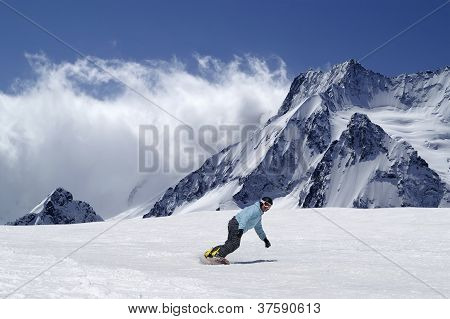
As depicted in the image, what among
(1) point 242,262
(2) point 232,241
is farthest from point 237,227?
(1) point 242,262

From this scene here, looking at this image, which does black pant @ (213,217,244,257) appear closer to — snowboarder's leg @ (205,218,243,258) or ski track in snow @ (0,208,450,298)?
snowboarder's leg @ (205,218,243,258)

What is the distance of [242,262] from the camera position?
11.2 m

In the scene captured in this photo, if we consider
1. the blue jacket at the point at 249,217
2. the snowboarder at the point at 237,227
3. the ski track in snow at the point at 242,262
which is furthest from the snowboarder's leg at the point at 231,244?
the ski track in snow at the point at 242,262

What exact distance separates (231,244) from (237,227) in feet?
1.43

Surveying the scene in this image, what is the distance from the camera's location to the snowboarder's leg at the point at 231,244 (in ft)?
36.2

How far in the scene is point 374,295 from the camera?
717 cm

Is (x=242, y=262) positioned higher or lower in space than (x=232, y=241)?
lower

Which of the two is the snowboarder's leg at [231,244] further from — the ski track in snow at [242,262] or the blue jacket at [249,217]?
the ski track in snow at [242,262]

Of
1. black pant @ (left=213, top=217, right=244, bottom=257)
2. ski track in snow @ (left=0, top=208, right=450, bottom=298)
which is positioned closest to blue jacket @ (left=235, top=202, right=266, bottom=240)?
black pant @ (left=213, top=217, right=244, bottom=257)

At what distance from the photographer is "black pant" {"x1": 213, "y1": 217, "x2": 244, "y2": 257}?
1111cm

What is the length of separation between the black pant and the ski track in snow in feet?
1.06

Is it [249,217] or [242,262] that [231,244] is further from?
[249,217]

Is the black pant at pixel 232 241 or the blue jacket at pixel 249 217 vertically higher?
the blue jacket at pixel 249 217
